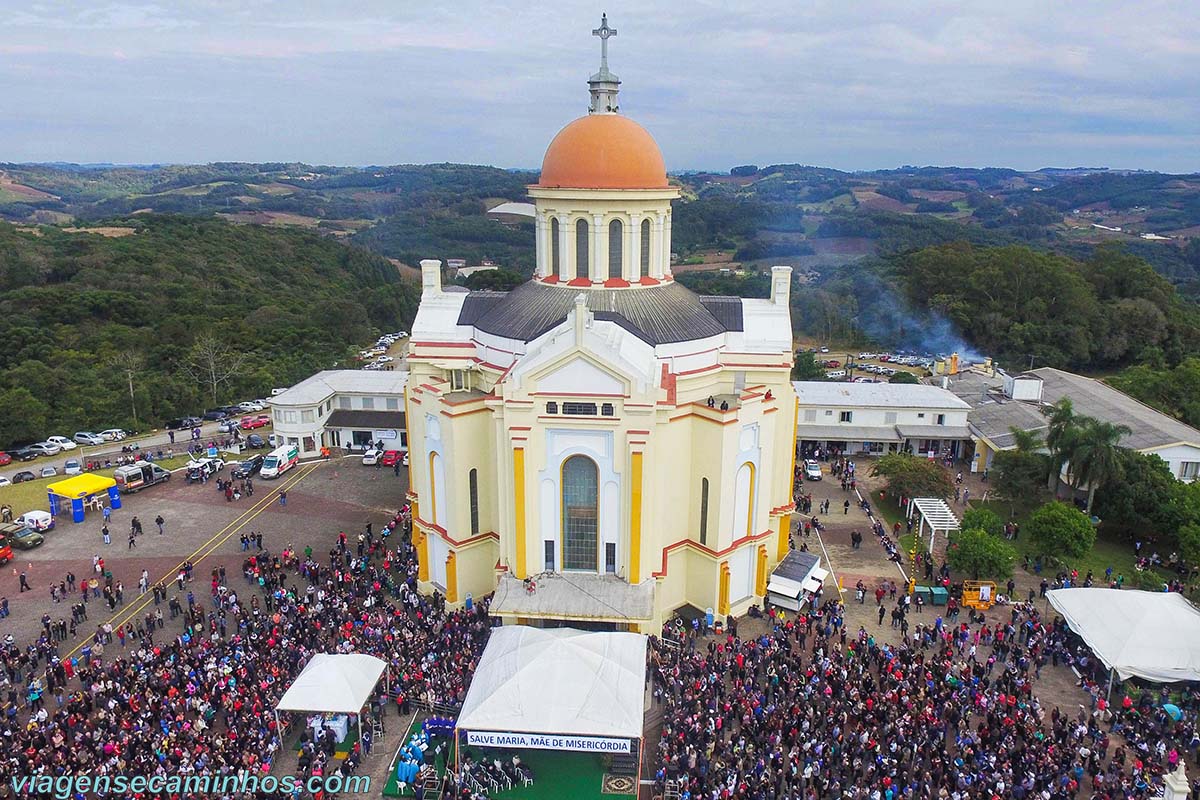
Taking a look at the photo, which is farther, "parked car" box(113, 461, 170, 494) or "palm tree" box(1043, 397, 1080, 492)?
"parked car" box(113, 461, 170, 494)

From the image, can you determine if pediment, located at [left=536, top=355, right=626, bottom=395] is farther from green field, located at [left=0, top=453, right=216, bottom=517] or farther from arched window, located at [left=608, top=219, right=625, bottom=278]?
green field, located at [left=0, top=453, right=216, bottom=517]

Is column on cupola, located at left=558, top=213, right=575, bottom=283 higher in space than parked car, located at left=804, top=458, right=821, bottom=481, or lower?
higher

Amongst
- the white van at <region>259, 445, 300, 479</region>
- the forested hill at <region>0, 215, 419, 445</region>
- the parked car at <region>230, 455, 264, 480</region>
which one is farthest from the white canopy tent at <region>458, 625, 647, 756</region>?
the forested hill at <region>0, 215, 419, 445</region>

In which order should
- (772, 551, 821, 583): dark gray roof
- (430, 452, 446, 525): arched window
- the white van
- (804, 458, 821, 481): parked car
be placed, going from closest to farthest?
(430, 452, 446, 525): arched window < (772, 551, 821, 583): dark gray roof < (804, 458, 821, 481): parked car < the white van

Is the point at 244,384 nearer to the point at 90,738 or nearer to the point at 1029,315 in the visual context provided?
the point at 90,738

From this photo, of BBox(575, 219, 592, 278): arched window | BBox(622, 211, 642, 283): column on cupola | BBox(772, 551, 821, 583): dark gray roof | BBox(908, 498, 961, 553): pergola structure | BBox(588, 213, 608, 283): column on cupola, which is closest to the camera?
BBox(588, 213, 608, 283): column on cupola

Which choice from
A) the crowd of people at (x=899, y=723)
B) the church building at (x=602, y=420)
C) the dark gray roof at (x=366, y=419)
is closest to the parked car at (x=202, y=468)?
the dark gray roof at (x=366, y=419)

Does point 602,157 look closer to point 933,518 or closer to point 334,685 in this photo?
point 334,685
